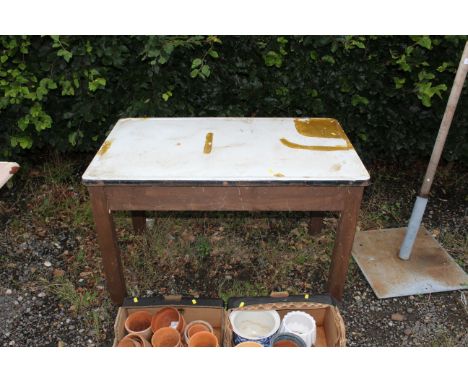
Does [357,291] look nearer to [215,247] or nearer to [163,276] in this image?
[215,247]

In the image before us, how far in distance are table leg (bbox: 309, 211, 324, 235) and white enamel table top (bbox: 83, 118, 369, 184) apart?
31.4 inches

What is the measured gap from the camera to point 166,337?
210 cm

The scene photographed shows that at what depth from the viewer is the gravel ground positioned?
2490 millimetres

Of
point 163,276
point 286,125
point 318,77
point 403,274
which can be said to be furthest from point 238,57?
point 403,274

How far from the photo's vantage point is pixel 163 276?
2.90m

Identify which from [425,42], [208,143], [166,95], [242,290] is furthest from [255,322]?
[425,42]

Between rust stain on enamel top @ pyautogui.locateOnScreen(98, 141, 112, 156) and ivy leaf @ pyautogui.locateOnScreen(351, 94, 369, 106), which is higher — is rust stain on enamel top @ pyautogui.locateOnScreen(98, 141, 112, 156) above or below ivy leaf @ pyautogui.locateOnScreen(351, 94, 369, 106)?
above

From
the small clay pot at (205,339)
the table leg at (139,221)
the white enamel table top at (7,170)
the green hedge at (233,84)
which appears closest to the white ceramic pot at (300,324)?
the small clay pot at (205,339)

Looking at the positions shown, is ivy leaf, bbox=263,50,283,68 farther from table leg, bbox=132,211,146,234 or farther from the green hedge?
table leg, bbox=132,211,146,234

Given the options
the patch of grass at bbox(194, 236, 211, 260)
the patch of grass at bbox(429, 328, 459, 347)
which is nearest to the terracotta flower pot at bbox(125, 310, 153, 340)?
the patch of grass at bbox(194, 236, 211, 260)

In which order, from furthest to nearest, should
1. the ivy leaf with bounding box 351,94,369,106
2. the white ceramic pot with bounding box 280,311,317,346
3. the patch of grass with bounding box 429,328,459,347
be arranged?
the ivy leaf with bounding box 351,94,369,106, the patch of grass with bounding box 429,328,459,347, the white ceramic pot with bounding box 280,311,317,346

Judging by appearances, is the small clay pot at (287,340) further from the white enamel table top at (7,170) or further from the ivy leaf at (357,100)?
the ivy leaf at (357,100)

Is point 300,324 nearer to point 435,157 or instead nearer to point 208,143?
point 208,143

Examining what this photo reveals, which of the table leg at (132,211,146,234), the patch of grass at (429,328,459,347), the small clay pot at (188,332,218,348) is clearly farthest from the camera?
the table leg at (132,211,146,234)
